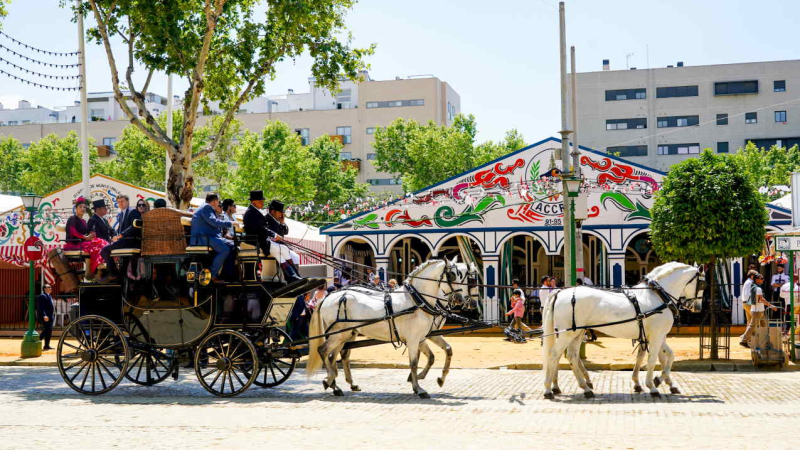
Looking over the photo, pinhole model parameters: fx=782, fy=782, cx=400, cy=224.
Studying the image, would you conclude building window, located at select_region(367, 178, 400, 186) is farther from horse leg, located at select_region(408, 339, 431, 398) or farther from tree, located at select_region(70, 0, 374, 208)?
horse leg, located at select_region(408, 339, 431, 398)

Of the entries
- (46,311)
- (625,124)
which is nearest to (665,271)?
(46,311)

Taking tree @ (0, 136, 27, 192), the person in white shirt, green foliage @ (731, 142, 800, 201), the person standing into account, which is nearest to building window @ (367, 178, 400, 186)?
tree @ (0, 136, 27, 192)

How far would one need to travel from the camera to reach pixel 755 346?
1496cm

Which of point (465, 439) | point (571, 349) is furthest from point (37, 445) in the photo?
point (571, 349)

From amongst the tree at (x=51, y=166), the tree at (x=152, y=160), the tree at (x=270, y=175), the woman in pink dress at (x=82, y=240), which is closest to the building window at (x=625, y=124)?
the tree at (x=270, y=175)

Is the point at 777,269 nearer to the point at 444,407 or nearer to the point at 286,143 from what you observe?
the point at 444,407

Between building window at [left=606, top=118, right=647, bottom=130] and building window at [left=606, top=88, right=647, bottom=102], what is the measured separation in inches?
69.1

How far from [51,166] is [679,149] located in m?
45.2

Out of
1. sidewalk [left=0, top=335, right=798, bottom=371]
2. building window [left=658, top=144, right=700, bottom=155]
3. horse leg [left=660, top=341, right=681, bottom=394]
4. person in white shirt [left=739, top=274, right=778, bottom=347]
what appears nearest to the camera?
horse leg [left=660, top=341, right=681, bottom=394]

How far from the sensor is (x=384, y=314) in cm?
1207

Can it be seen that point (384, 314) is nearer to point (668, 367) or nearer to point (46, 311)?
point (668, 367)

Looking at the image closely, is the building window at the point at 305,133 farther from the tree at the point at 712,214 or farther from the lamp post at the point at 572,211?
the tree at the point at 712,214

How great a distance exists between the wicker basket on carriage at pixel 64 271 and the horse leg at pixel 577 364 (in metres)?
7.89

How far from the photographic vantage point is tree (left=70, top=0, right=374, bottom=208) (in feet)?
57.7
